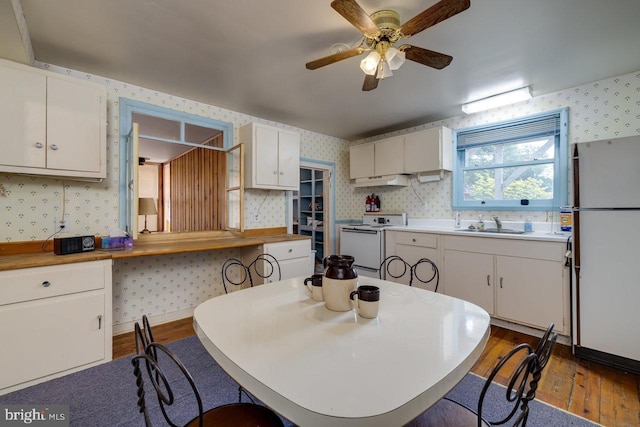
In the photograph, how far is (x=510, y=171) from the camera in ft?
10.8

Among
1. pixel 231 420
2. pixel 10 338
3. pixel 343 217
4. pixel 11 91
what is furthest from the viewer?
pixel 343 217

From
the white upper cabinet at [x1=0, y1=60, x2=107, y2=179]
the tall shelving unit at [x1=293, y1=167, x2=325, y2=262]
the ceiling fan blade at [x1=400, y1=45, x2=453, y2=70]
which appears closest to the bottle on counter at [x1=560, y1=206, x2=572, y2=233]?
Result: the ceiling fan blade at [x1=400, y1=45, x2=453, y2=70]

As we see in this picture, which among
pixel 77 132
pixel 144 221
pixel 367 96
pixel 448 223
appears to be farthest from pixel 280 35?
pixel 448 223

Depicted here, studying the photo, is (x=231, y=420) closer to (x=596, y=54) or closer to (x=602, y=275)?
(x=602, y=275)

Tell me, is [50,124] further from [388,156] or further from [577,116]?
[577,116]

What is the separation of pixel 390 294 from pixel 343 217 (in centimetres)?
331

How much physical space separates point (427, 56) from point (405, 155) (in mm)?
2153

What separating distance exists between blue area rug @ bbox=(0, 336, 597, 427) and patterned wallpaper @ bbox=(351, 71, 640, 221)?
2056mm

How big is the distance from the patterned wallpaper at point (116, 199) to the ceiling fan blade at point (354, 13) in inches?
90.5

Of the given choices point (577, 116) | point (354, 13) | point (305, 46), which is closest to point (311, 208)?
point (305, 46)

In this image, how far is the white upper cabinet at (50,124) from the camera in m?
1.93

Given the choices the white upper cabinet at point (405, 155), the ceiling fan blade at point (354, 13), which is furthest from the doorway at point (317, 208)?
the ceiling fan blade at point (354, 13)

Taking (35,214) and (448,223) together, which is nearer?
(35,214)

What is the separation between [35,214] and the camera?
2260 mm
